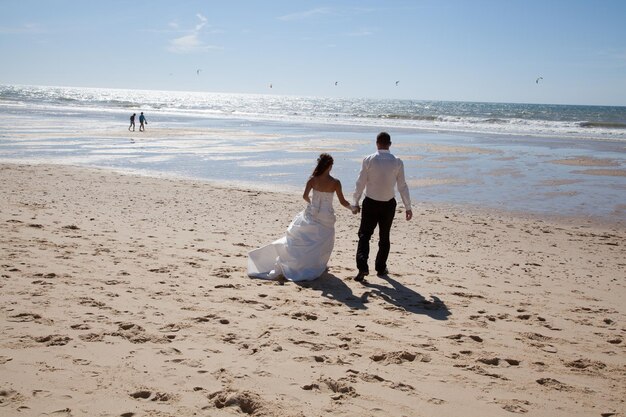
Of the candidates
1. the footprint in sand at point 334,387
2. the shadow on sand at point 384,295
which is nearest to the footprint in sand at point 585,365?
the shadow on sand at point 384,295

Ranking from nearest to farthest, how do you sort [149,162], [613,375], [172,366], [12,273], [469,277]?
1. [172,366]
2. [613,375]
3. [12,273]
4. [469,277]
5. [149,162]

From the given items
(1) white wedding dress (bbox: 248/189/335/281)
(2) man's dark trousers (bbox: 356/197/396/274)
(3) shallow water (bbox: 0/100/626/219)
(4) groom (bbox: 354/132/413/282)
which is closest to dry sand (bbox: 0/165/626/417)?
(1) white wedding dress (bbox: 248/189/335/281)

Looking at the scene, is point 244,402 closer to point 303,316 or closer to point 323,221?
point 303,316

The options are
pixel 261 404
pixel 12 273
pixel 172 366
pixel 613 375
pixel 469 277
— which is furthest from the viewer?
pixel 469 277

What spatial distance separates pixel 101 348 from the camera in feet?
13.8

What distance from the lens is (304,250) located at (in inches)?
264

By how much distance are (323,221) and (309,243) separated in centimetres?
33

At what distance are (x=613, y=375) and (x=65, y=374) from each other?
427 cm

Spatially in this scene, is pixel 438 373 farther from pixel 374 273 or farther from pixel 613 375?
pixel 374 273

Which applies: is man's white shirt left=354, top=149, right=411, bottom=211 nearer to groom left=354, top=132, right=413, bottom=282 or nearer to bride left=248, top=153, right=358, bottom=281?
groom left=354, top=132, right=413, bottom=282

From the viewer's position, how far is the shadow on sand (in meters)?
5.75

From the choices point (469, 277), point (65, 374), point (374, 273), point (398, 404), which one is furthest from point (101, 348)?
point (469, 277)

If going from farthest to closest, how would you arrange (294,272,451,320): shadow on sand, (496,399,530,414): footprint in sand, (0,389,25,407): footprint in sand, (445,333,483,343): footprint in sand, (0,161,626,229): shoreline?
(0,161,626,229): shoreline → (294,272,451,320): shadow on sand → (445,333,483,343): footprint in sand → (496,399,530,414): footprint in sand → (0,389,25,407): footprint in sand

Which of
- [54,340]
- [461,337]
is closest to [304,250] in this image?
[461,337]
